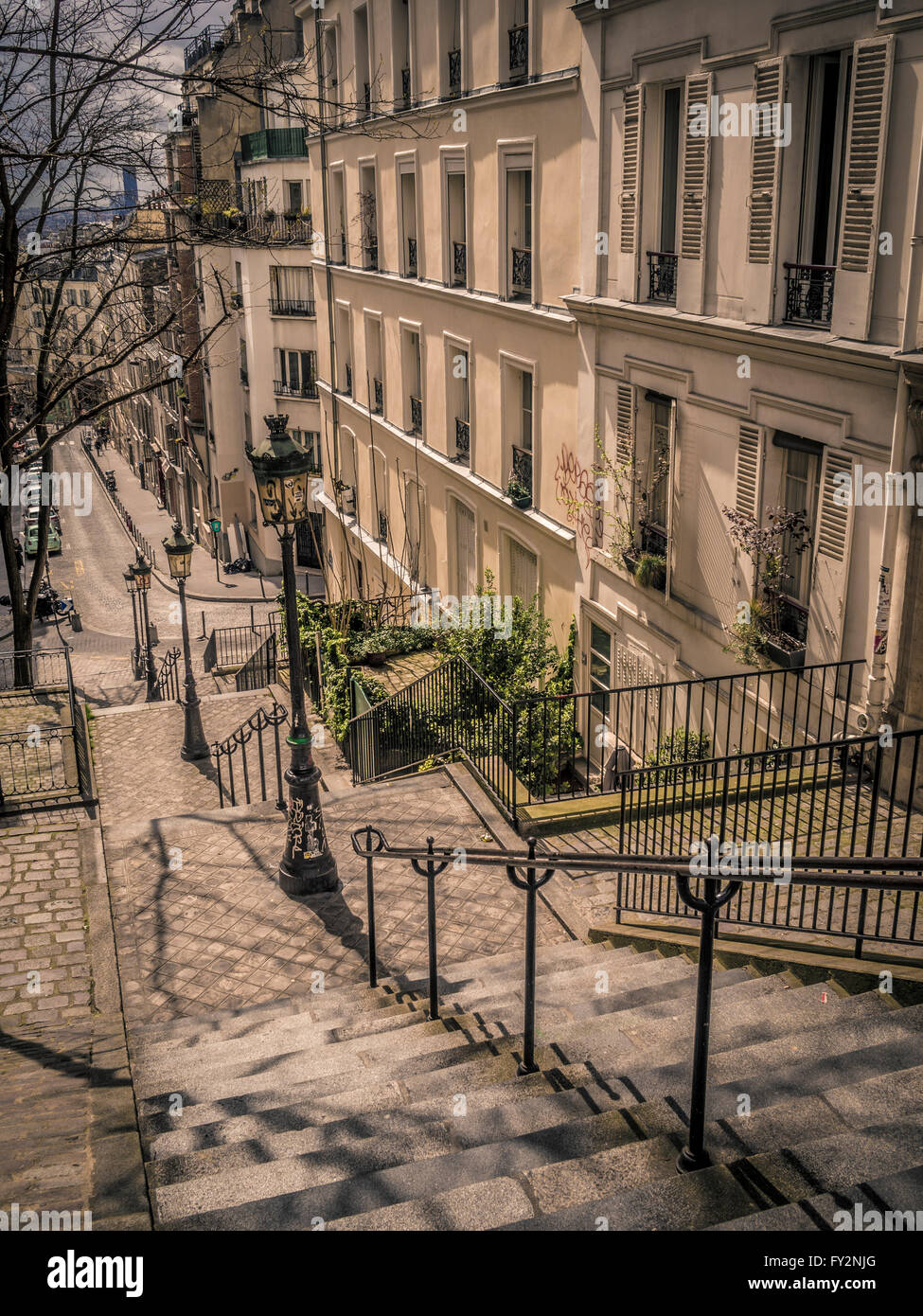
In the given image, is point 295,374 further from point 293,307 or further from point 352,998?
point 352,998

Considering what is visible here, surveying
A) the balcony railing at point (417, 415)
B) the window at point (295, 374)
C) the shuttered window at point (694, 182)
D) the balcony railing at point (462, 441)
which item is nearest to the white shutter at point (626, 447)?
the shuttered window at point (694, 182)

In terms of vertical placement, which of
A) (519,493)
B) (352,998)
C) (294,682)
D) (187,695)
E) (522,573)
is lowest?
(187,695)

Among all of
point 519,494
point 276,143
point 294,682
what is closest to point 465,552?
point 519,494

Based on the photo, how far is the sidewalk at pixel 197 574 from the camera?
41069mm

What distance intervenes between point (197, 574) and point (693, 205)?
3716cm

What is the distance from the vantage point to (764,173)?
29.9 feet

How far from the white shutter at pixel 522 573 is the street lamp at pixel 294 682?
6621 mm

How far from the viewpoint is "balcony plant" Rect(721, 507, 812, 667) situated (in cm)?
942

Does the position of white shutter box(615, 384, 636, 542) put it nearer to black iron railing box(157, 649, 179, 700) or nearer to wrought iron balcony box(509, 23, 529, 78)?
wrought iron balcony box(509, 23, 529, 78)

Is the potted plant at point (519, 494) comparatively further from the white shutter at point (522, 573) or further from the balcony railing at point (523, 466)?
the white shutter at point (522, 573)

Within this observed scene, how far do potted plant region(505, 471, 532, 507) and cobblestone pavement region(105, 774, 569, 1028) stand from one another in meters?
5.32
